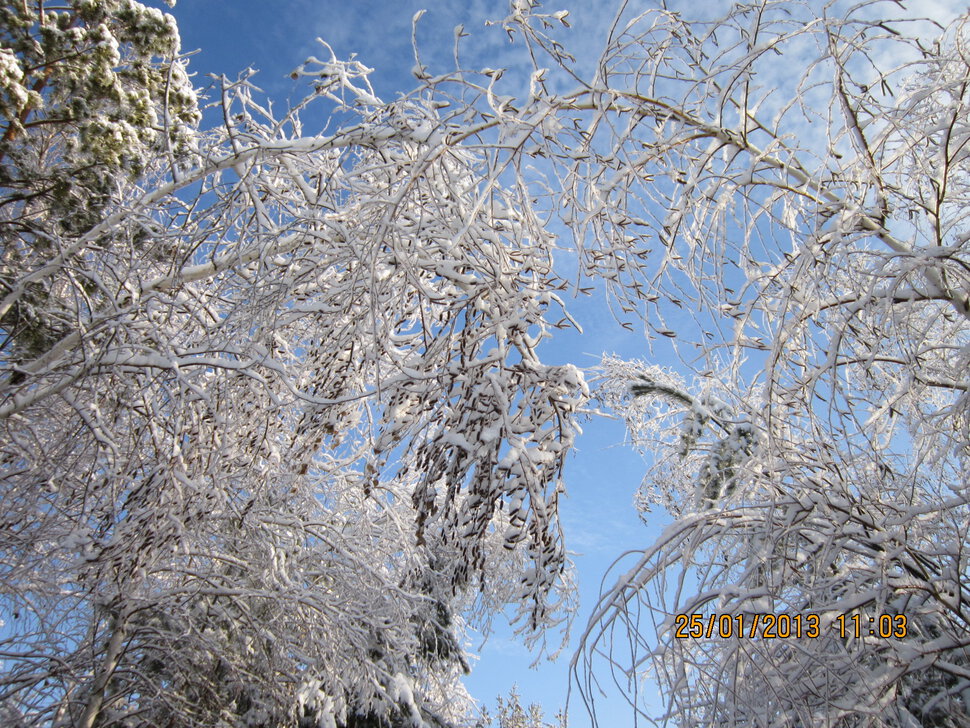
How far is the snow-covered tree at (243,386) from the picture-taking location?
12.1ft

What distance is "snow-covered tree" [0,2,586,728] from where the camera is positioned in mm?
3682

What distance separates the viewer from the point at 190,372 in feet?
17.6

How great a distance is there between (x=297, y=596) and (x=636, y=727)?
4.24 meters

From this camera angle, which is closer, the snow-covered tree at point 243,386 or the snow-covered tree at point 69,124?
the snow-covered tree at point 243,386

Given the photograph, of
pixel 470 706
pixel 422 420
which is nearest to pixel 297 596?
pixel 422 420

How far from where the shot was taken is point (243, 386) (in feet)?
15.4
